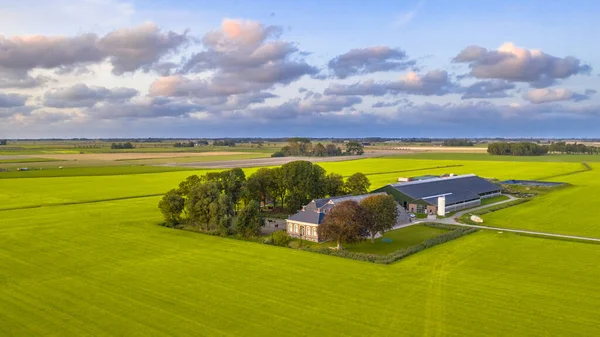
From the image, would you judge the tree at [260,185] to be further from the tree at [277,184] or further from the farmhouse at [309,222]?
the farmhouse at [309,222]

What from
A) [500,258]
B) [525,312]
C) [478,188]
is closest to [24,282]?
[525,312]

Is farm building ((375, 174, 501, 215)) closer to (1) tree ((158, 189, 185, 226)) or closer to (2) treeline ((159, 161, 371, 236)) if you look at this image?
(2) treeline ((159, 161, 371, 236))

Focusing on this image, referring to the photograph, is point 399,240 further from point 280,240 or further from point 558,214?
point 558,214

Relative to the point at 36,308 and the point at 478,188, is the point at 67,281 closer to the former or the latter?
the point at 36,308

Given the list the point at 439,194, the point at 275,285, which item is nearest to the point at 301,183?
the point at 439,194

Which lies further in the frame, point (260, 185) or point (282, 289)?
point (260, 185)

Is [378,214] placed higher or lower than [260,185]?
lower
